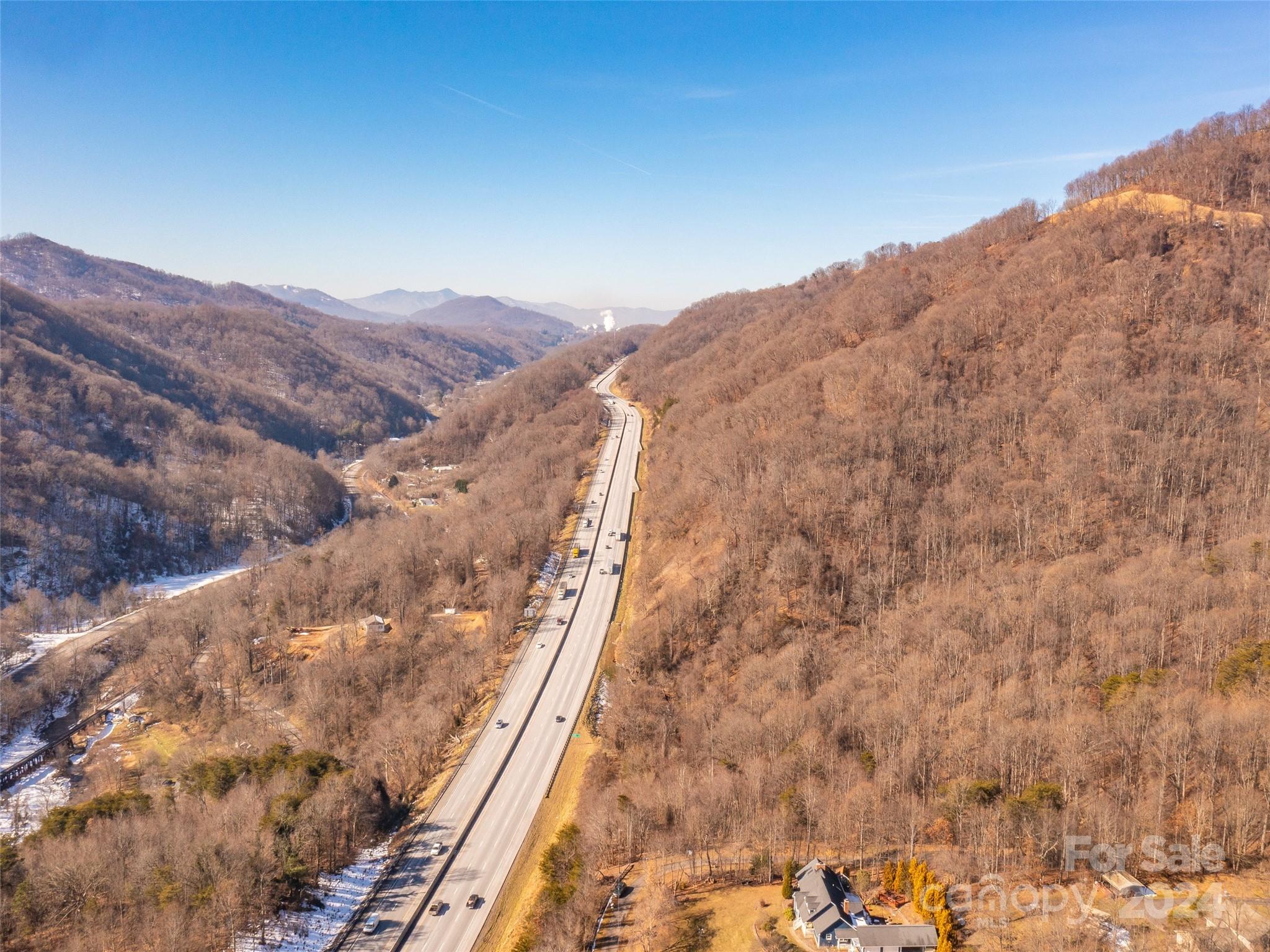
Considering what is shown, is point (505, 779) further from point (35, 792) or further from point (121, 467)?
point (121, 467)

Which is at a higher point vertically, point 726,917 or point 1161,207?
point 1161,207

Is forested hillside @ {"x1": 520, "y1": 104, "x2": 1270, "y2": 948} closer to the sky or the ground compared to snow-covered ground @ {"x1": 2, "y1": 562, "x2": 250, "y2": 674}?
closer to the sky

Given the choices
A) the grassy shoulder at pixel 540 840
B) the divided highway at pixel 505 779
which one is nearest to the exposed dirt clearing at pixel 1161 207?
the divided highway at pixel 505 779

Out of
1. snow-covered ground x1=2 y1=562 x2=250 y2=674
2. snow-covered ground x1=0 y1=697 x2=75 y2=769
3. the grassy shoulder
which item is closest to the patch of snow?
snow-covered ground x1=0 y1=697 x2=75 y2=769

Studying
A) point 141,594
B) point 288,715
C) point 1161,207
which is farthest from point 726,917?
point 141,594

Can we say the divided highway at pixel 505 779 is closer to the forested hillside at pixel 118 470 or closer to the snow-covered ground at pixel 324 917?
the snow-covered ground at pixel 324 917

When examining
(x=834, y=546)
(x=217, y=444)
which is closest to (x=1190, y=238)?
(x=834, y=546)

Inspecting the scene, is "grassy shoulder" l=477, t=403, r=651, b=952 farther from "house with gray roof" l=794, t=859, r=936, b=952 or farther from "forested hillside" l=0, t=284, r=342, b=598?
"forested hillside" l=0, t=284, r=342, b=598
